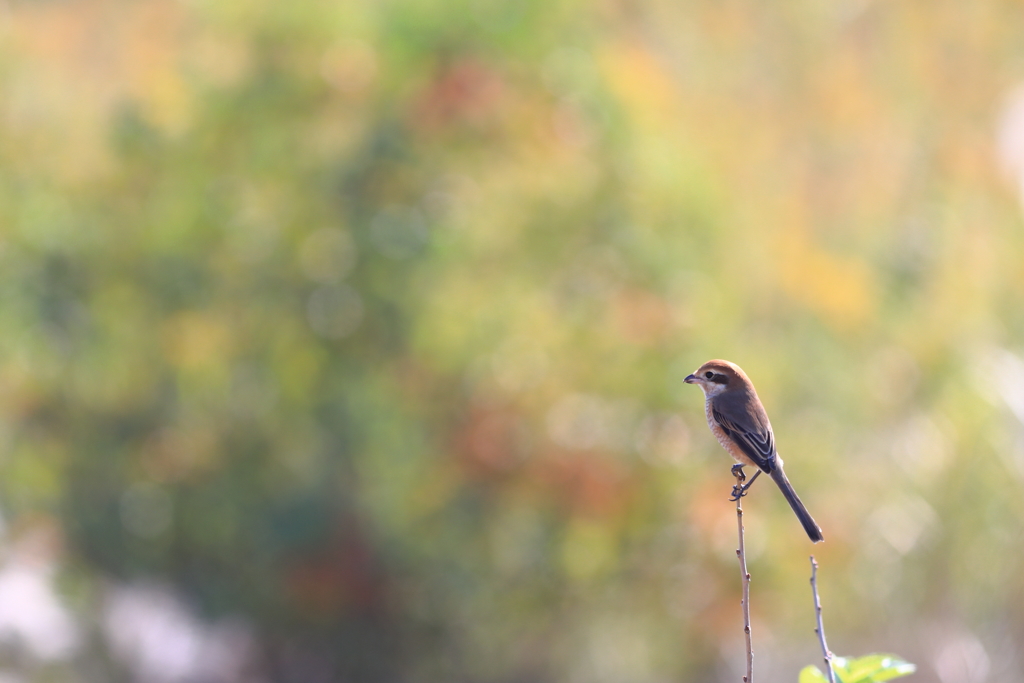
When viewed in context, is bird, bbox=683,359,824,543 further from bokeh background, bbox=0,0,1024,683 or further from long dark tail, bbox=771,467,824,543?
bokeh background, bbox=0,0,1024,683

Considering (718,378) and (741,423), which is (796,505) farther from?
(718,378)

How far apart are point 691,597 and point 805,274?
2.62 m

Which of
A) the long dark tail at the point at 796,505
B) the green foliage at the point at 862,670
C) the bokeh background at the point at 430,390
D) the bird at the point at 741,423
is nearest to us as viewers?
the green foliage at the point at 862,670

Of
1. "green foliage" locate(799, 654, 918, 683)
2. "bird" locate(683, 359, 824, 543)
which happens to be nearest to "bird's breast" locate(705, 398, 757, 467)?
"bird" locate(683, 359, 824, 543)

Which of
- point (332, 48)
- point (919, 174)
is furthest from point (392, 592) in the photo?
point (919, 174)

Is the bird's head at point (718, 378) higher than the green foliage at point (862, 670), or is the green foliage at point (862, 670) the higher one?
the bird's head at point (718, 378)

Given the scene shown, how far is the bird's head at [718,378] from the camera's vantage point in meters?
2.03

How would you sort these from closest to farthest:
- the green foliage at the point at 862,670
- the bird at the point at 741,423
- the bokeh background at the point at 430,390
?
1. the green foliage at the point at 862,670
2. the bird at the point at 741,423
3. the bokeh background at the point at 430,390

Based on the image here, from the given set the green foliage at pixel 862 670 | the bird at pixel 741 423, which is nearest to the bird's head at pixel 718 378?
the bird at pixel 741 423

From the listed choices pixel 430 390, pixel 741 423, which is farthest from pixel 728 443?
pixel 430 390

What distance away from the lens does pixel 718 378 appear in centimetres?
212

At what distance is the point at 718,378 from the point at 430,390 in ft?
13.4

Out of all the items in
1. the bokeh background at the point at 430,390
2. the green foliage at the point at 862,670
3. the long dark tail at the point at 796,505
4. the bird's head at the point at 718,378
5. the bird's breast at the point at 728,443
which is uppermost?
the bokeh background at the point at 430,390

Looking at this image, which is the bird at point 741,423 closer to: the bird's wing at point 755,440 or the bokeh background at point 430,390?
the bird's wing at point 755,440
